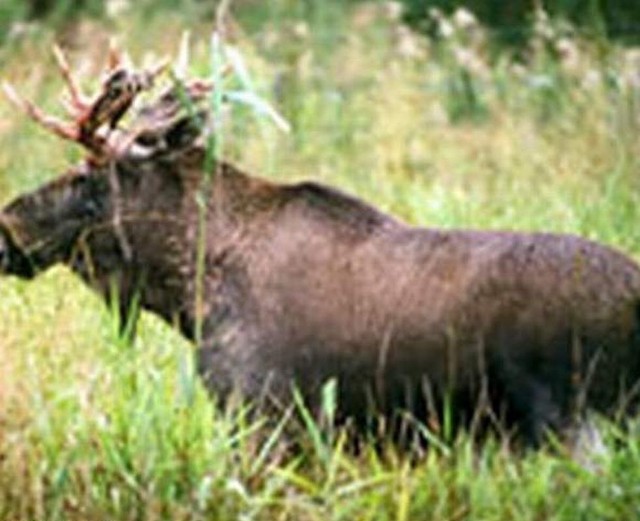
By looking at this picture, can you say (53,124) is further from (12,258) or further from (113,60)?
(12,258)

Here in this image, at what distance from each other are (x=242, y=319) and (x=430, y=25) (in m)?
8.39

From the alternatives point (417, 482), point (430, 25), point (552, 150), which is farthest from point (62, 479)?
point (430, 25)

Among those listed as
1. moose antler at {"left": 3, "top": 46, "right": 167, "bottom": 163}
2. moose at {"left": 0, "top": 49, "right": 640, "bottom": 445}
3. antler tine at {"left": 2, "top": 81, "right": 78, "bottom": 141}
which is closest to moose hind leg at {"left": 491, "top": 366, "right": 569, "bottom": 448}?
moose at {"left": 0, "top": 49, "right": 640, "bottom": 445}

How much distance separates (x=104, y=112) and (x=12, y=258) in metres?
0.57

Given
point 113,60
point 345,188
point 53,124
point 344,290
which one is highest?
point 113,60

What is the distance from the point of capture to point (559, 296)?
688cm

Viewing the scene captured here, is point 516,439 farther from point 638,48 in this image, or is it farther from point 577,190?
point 638,48

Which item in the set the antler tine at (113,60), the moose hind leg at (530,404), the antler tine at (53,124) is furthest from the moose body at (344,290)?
the antler tine at (113,60)

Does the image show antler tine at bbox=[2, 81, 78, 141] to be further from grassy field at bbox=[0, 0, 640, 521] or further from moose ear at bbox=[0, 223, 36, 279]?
grassy field at bbox=[0, 0, 640, 521]

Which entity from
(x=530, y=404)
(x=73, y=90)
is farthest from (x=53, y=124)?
(x=530, y=404)

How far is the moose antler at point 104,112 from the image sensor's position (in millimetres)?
7434

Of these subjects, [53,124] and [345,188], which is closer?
[53,124]

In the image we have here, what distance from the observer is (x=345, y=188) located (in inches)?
446

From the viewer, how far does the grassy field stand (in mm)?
6449
